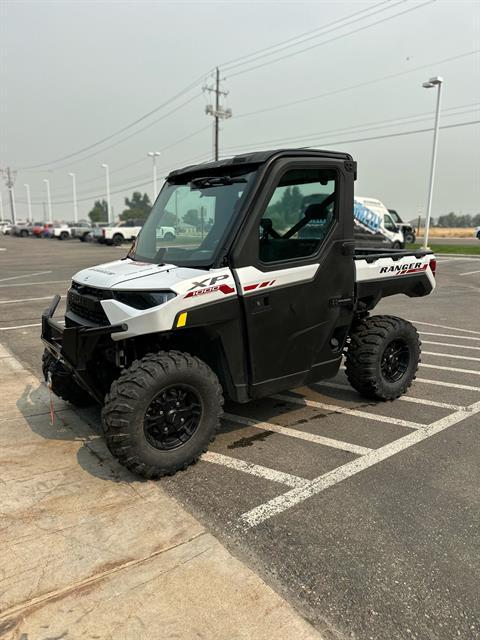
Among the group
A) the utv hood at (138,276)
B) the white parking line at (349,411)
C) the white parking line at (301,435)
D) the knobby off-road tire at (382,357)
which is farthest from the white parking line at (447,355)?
the utv hood at (138,276)

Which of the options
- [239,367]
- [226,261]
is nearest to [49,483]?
[239,367]

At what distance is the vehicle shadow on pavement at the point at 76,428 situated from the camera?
3662 millimetres

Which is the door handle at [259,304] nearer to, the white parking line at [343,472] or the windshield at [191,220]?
the windshield at [191,220]

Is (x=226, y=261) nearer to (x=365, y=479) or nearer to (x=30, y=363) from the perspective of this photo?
(x=365, y=479)

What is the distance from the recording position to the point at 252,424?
4539 millimetres

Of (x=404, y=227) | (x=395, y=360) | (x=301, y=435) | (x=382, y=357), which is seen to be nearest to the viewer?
(x=301, y=435)

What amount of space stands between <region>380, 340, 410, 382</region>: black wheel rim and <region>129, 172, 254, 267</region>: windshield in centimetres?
232

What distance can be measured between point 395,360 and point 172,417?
270cm

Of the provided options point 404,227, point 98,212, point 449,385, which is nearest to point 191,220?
point 449,385

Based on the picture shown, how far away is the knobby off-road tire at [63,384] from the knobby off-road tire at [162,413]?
4.68 ft

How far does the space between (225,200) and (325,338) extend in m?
1.47

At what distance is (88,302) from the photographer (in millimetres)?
3748

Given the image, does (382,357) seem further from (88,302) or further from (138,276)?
(88,302)

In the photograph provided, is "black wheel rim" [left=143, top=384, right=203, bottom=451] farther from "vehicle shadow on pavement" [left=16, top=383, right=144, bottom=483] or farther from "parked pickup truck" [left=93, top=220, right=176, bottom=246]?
"parked pickup truck" [left=93, top=220, right=176, bottom=246]
